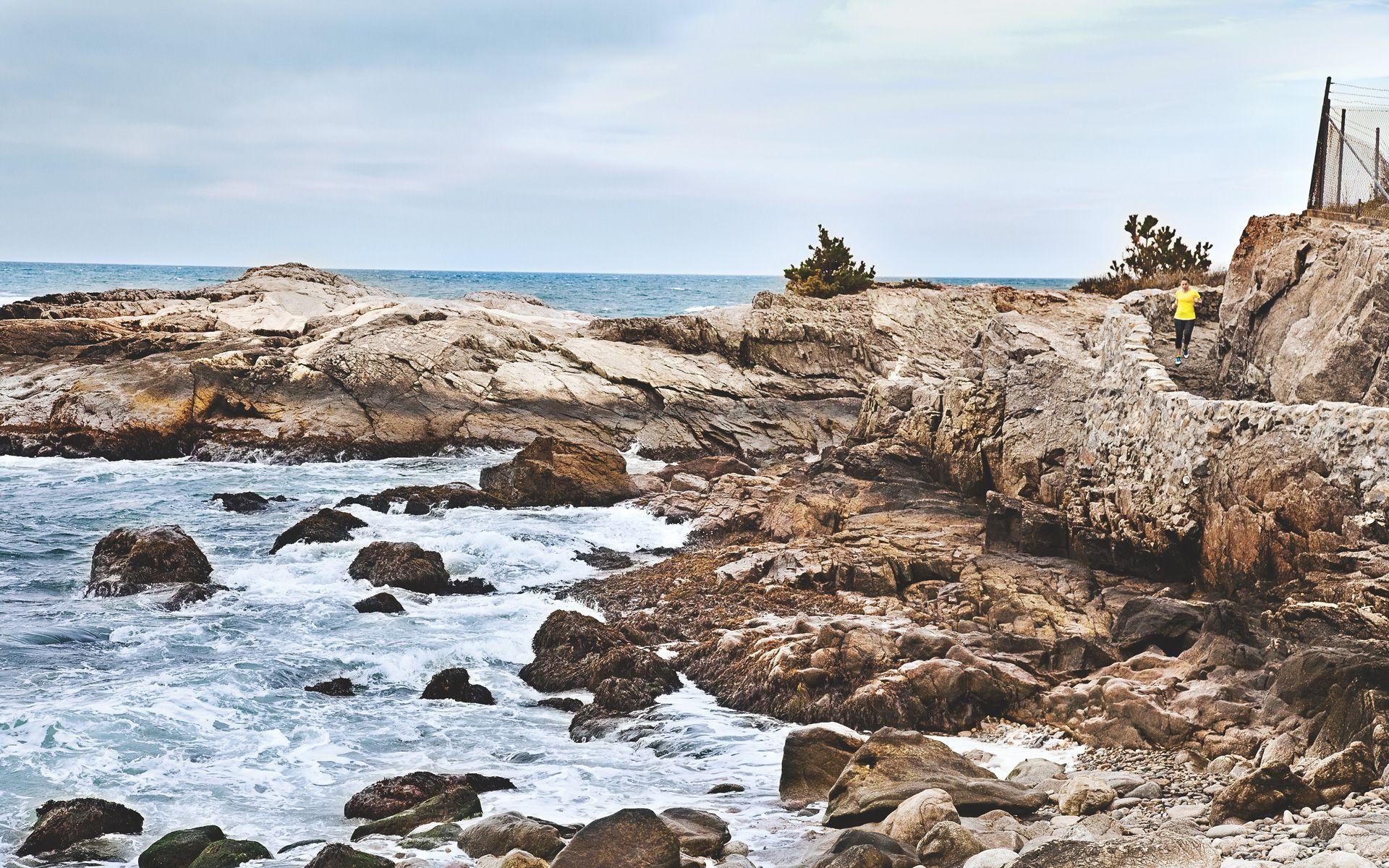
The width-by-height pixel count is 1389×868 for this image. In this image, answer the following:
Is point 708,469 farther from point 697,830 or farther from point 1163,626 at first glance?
point 697,830

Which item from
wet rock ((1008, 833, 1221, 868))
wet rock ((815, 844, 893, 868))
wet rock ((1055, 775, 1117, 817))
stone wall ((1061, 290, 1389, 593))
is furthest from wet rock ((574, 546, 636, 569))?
wet rock ((1008, 833, 1221, 868))

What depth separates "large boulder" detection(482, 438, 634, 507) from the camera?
25.6m

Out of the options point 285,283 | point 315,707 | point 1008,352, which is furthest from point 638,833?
point 285,283

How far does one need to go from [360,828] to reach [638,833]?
120 inches

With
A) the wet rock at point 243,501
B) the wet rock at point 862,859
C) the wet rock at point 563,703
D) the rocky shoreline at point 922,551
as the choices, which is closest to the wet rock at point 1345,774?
the rocky shoreline at point 922,551

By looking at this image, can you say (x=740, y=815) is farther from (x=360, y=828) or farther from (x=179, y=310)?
(x=179, y=310)

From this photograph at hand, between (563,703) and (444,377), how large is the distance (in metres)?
21.7

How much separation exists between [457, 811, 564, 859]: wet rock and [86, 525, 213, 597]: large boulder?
1133 cm

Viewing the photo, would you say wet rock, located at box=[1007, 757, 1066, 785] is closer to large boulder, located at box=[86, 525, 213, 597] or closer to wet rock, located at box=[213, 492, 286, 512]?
large boulder, located at box=[86, 525, 213, 597]

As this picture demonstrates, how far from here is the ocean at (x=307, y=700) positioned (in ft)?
35.2

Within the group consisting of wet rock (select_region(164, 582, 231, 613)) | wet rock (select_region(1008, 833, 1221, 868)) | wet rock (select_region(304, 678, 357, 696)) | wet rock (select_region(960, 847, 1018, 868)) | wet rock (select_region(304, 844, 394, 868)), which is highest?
wet rock (select_region(1008, 833, 1221, 868))

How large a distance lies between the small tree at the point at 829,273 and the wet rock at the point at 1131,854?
35.2 m

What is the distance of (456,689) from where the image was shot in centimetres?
1406

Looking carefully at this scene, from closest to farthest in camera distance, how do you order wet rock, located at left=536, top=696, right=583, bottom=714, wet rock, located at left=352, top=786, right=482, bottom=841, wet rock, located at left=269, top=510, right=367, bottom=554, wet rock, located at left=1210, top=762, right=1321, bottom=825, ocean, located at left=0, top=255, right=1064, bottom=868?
wet rock, located at left=1210, top=762, right=1321, bottom=825 → wet rock, located at left=352, top=786, right=482, bottom=841 → ocean, located at left=0, top=255, right=1064, bottom=868 → wet rock, located at left=536, top=696, right=583, bottom=714 → wet rock, located at left=269, top=510, right=367, bottom=554
